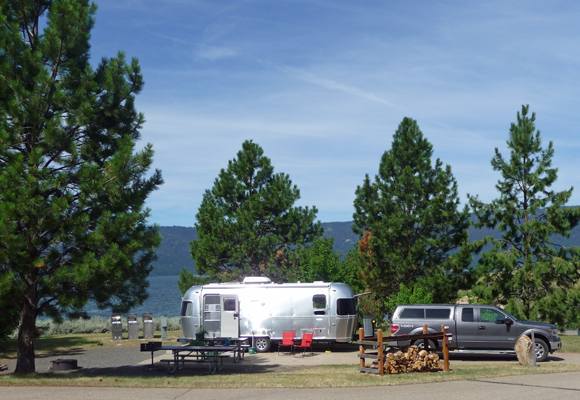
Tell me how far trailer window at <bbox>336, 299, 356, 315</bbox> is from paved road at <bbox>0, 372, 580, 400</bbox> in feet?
28.4

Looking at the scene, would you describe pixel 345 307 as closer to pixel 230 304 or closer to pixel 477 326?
pixel 230 304

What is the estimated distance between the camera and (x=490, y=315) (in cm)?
1794

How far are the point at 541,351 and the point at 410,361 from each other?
18.3 feet

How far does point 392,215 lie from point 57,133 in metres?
16.9

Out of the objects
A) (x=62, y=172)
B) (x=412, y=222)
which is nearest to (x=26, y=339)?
(x=62, y=172)

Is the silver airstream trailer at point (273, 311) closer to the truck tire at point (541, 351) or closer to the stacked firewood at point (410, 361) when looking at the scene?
the truck tire at point (541, 351)

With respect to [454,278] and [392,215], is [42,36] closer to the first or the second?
[392,215]

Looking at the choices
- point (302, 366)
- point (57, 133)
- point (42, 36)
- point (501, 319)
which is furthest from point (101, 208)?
point (501, 319)

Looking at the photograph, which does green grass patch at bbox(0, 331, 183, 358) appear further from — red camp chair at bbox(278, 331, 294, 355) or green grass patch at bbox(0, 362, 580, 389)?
green grass patch at bbox(0, 362, 580, 389)

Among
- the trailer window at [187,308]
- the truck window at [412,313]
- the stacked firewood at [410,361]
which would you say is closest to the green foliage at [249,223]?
the trailer window at [187,308]

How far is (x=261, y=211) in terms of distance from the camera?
1121 inches

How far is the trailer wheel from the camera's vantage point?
21031mm

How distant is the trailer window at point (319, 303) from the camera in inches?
816

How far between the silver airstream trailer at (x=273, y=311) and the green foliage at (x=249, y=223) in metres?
6.71
